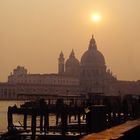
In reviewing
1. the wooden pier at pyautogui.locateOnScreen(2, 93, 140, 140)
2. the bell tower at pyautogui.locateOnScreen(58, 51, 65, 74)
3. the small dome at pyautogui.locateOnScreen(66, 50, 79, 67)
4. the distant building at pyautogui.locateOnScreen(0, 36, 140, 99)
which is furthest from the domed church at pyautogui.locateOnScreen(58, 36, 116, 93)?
the wooden pier at pyautogui.locateOnScreen(2, 93, 140, 140)

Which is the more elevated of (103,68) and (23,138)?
(103,68)

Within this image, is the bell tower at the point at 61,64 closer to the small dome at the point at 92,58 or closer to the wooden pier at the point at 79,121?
the small dome at the point at 92,58

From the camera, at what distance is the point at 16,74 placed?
168 meters

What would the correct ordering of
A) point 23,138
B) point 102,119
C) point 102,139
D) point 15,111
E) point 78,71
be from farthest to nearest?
point 78,71 → point 15,111 → point 23,138 → point 102,119 → point 102,139

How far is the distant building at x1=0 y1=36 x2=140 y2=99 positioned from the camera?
14200 centimetres

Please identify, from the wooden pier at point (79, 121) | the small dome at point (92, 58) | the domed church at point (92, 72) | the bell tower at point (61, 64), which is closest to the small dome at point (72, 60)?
the domed church at point (92, 72)

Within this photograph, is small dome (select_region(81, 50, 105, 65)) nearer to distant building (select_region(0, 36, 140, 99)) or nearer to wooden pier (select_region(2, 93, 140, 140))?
distant building (select_region(0, 36, 140, 99))

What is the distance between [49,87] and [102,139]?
14397 centimetres

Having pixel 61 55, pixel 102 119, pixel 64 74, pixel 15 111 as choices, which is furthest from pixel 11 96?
pixel 102 119

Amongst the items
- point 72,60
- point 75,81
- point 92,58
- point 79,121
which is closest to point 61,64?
point 72,60

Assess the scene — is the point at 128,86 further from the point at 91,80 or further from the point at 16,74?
the point at 16,74

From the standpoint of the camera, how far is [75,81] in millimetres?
152750

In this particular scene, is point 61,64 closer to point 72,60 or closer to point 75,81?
point 72,60

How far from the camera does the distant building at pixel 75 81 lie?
142000mm
